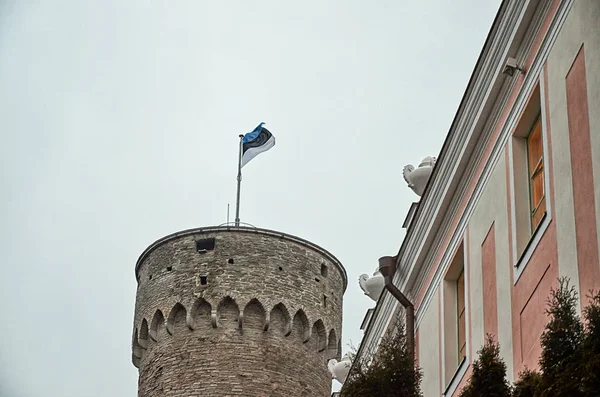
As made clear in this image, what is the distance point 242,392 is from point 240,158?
7794 millimetres

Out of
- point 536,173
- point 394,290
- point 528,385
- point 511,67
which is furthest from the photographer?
point 394,290

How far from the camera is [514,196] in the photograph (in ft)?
40.1

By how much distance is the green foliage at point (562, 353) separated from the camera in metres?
8.43

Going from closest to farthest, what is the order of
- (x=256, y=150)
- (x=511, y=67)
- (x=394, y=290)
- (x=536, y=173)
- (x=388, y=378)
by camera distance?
(x=388, y=378)
(x=536, y=173)
(x=511, y=67)
(x=394, y=290)
(x=256, y=150)

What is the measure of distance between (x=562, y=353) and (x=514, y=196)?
3.72 meters

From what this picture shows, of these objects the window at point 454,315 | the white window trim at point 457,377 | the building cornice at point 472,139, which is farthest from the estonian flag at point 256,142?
the white window trim at point 457,377

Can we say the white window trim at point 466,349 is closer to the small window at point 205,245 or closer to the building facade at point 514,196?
the building facade at point 514,196

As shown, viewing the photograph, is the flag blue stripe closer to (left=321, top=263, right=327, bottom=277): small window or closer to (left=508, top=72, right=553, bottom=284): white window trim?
(left=321, top=263, right=327, bottom=277): small window

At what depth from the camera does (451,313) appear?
14719 mm

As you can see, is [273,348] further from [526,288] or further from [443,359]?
[526,288]

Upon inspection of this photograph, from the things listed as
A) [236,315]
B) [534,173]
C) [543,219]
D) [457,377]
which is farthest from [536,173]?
[236,315]

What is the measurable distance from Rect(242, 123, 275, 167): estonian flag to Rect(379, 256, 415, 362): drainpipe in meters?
19.3

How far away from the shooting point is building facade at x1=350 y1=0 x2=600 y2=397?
10.6m

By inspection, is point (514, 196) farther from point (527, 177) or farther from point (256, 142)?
point (256, 142)
